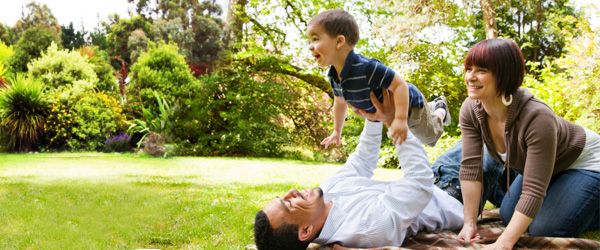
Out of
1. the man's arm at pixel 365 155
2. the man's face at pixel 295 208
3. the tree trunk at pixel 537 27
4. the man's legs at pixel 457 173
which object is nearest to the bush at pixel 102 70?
the man's arm at pixel 365 155

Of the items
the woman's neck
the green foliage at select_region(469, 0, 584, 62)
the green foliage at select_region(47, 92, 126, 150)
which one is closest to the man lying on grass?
the woman's neck

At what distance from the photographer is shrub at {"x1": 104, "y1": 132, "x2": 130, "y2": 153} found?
3680 millimetres

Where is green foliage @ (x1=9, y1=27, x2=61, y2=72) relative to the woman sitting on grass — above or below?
above

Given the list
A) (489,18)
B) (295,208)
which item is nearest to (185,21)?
(295,208)

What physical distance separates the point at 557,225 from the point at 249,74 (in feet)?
24.9

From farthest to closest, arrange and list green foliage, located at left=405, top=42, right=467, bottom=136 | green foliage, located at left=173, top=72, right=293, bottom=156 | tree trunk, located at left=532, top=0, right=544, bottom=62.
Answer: tree trunk, located at left=532, top=0, right=544, bottom=62 < green foliage, located at left=405, top=42, right=467, bottom=136 < green foliage, located at left=173, top=72, right=293, bottom=156

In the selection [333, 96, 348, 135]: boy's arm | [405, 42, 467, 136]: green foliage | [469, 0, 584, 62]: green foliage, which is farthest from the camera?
[469, 0, 584, 62]: green foliage

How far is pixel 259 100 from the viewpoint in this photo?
877 centimetres

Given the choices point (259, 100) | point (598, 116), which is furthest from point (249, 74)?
point (598, 116)

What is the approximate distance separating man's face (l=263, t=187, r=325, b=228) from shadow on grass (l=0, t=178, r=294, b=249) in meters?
0.49

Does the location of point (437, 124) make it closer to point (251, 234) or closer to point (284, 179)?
point (251, 234)

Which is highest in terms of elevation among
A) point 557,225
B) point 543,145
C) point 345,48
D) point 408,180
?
point 345,48

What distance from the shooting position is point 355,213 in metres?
1.95

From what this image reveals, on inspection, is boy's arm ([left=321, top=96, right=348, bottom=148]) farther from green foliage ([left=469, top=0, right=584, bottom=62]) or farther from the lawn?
green foliage ([left=469, top=0, right=584, bottom=62])
